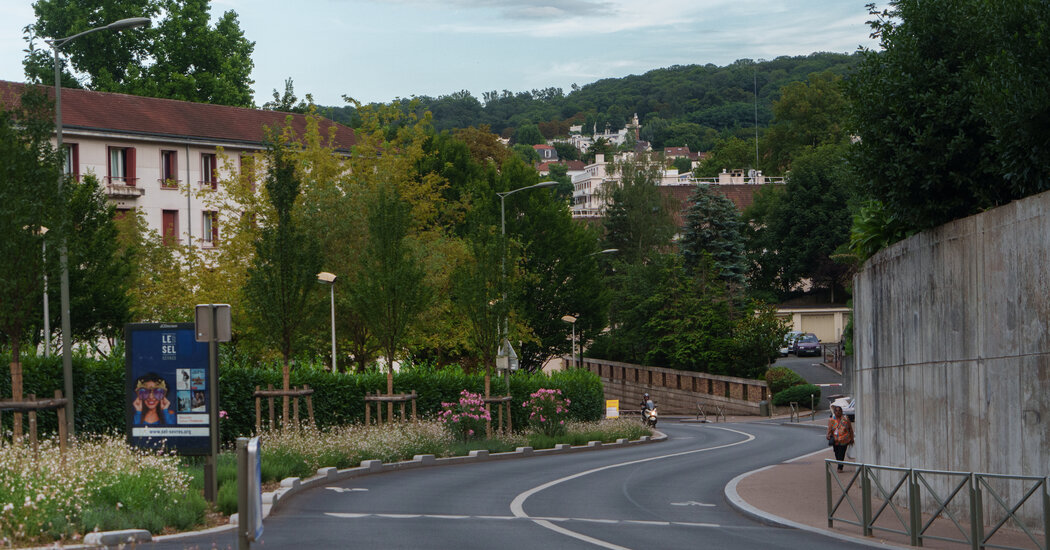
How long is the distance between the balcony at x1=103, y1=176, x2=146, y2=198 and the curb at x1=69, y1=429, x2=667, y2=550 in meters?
29.7

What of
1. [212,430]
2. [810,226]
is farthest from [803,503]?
[810,226]

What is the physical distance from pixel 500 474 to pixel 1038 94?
14.5 metres

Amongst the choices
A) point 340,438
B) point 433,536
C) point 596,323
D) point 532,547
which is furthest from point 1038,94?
point 596,323

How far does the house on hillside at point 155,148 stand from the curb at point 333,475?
26.8 metres

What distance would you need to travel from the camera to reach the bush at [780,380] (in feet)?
212

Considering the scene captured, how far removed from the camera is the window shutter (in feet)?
192

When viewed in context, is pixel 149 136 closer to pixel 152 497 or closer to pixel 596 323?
pixel 596 323

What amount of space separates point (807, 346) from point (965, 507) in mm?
67223

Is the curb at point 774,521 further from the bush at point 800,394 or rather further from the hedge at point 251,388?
the bush at point 800,394

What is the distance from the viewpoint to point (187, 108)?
2472 inches

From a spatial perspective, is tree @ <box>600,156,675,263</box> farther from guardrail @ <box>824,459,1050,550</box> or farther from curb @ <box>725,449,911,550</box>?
guardrail @ <box>824,459,1050,550</box>

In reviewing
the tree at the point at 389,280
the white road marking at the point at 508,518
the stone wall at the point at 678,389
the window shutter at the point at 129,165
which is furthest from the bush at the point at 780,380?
the white road marking at the point at 508,518

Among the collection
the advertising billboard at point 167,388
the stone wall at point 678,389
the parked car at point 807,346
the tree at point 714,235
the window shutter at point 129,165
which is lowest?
the stone wall at point 678,389

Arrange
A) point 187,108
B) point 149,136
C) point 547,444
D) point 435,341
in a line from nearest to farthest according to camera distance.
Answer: point 547,444
point 435,341
point 149,136
point 187,108
